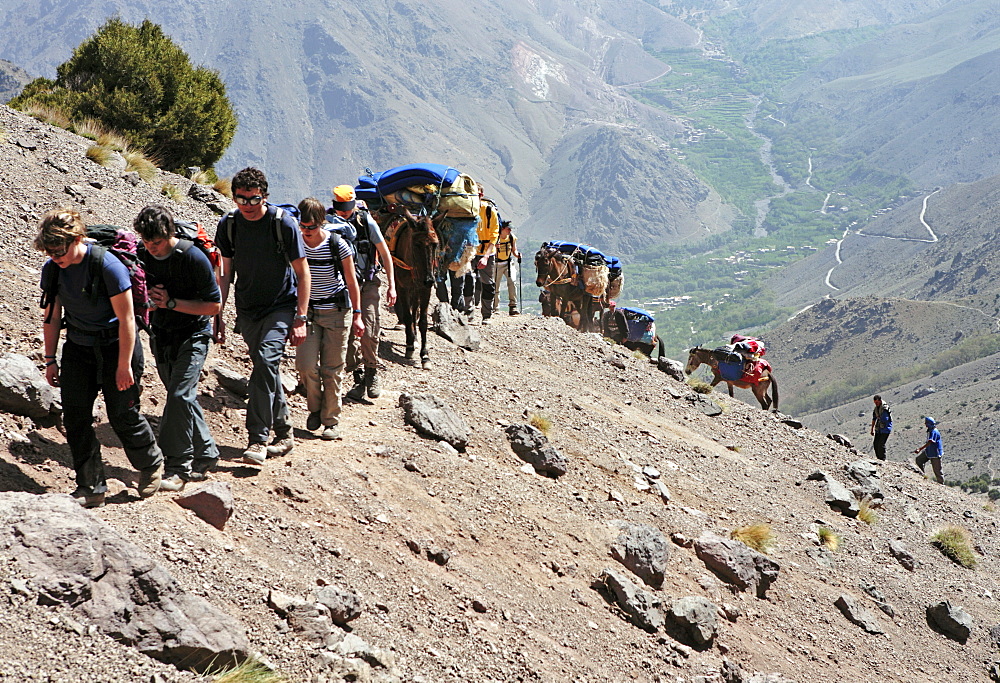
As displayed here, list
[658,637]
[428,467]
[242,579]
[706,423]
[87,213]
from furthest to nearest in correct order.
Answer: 1. [706,423]
2. [87,213]
3. [428,467]
4. [658,637]
5. [242,579]

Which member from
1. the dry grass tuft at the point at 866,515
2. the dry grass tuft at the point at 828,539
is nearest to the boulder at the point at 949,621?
the dry grass tuft at the point at 828,539

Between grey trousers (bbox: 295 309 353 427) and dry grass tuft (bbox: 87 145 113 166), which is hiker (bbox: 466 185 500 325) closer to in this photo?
dry grass tuft (bbox: 87 145 113 166)

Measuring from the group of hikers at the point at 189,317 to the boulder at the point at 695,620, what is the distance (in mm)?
3167

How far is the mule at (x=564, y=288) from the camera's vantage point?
19.6 m

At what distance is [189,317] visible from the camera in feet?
18.0

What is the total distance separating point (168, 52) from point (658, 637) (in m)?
18.5

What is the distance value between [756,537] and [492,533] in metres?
3.78

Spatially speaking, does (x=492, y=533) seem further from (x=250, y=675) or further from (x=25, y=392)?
(x=25, y=392)

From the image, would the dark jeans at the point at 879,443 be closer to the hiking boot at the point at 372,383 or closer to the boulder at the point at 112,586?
the hiking boot at the point at 372,383

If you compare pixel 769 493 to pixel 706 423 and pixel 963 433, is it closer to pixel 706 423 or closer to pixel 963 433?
pixel 706 423

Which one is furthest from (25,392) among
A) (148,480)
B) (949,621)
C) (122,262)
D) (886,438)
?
(886,438)

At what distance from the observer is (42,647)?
12.3 feet

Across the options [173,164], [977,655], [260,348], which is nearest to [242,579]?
[260,348]

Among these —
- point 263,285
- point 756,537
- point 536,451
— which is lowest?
point 756,537
